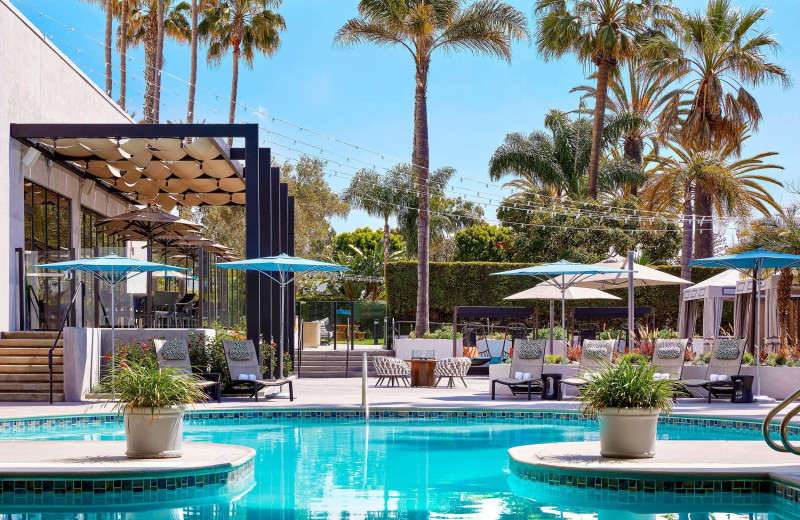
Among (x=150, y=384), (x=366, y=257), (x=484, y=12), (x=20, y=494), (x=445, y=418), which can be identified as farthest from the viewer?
(x=366, y=257)

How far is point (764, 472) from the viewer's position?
7.34 metres

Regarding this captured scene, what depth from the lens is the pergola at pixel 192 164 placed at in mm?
16172

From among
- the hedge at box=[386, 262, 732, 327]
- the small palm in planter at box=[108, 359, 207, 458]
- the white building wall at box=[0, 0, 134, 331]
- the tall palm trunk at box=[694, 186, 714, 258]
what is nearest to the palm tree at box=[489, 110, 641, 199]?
the hedge at box=[386, 262, 732, 327]

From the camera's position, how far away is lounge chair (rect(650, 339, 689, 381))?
48.4 feet

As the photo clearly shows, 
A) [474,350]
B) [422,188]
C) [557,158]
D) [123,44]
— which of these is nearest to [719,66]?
[557,158]

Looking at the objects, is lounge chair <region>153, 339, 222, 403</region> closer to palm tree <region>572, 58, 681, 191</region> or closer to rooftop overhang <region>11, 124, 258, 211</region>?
rooftop overhang <region>11, 124, 258, 211</region>

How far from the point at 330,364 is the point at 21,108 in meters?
9.59

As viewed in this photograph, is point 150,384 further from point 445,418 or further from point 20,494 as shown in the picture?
point 445,418

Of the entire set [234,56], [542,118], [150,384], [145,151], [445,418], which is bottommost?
[445,418]

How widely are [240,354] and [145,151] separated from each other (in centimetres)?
529

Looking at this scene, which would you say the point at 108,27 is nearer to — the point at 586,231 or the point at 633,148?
the point at 586,231

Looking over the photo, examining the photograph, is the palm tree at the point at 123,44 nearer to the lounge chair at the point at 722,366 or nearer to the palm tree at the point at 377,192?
the palm tree at the point at 377,192

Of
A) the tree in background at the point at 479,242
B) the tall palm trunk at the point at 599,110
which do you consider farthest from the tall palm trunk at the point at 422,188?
the tree in background at the point at 479,242

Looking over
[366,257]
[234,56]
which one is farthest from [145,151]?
[366,257]
